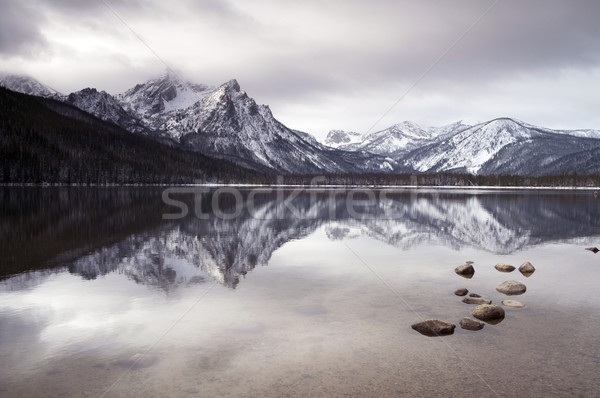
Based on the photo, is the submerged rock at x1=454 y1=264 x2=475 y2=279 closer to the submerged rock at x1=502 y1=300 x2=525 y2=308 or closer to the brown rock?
the brown rock

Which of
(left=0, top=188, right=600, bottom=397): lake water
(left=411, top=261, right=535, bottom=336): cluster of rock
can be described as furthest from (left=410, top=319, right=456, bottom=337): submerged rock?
(left=0, top=188, right=600, bottom=397): lake water

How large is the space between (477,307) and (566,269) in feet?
45.2

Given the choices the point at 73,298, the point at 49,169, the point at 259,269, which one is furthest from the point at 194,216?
the point at 49,169

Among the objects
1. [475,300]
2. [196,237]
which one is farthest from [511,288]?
[196,237]

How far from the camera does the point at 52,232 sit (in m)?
38.0

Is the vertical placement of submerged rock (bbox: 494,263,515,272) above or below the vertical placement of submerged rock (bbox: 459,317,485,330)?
below

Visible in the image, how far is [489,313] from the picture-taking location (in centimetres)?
1661

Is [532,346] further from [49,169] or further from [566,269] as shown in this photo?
[49,169]

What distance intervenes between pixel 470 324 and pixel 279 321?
7278mm

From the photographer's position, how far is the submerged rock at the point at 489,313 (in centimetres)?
1650

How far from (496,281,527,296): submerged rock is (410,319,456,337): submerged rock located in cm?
716

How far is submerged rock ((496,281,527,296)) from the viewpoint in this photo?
20.6 meters

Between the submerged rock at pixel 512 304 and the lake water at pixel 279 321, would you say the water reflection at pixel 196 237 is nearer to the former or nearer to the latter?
the lake water at pixel 279 321

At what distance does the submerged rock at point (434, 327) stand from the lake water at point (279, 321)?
41cm
